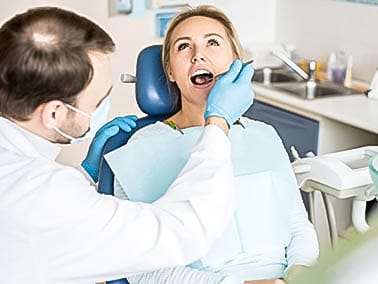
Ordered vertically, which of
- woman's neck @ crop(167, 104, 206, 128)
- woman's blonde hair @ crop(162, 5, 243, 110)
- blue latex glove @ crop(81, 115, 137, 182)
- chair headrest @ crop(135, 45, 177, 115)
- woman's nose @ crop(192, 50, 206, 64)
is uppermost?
woman's blonde hair @ crop(162, 5, 243, 110)

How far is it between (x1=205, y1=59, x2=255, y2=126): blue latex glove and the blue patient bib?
0.25 metres

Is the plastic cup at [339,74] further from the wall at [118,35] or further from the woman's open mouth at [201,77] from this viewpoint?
the woman's open mouth at [201,77]

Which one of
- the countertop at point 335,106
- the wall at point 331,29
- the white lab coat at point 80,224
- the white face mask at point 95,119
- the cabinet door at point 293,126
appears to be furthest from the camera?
the wall at point 331,29

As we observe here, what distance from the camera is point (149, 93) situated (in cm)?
178

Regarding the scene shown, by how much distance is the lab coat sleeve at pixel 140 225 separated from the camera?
106 cm

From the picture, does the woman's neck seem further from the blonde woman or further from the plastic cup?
the plastic cup

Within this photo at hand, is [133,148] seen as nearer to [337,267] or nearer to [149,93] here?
[149,93]

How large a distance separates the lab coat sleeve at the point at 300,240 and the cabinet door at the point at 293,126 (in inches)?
49.2

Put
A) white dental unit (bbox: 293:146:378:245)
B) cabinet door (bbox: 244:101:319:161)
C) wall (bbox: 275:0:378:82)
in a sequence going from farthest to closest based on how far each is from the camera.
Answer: wall (bbox: 275:0:378:82)
cabinet door (bbox: 244:101:319:161)
white dental unit (bbox: 293:146:378:245)

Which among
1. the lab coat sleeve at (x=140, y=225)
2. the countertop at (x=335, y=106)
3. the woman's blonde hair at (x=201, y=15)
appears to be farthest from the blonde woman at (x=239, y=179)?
the countertop at (x=335, y=106)

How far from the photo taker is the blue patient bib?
5.23ft

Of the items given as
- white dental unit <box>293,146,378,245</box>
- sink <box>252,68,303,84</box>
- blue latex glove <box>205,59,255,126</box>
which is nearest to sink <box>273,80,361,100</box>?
sink <box>252,68,303,84</box>

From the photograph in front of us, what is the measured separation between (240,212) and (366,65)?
1942mm

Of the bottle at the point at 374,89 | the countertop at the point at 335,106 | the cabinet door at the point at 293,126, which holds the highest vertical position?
the bottle at the point at 374,89
